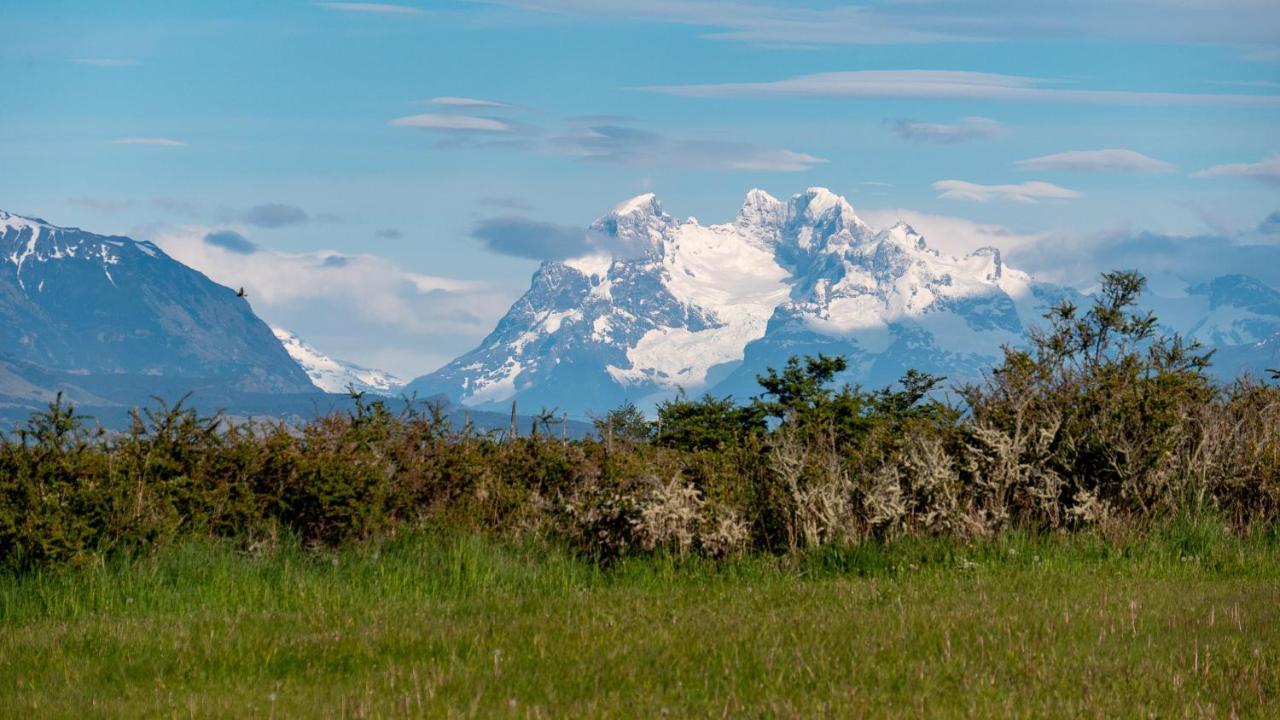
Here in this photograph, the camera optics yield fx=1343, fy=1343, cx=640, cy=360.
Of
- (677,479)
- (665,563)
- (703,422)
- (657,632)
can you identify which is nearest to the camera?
(657,632)

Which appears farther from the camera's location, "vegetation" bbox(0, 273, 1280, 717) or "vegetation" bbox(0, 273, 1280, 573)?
"vegetation" bbox(0, 273, 1280, 573)

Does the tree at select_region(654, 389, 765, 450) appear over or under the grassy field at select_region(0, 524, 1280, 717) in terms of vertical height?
over

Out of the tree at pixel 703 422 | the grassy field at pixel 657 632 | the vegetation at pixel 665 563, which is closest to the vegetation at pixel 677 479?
the vegetation at pixel 665 563

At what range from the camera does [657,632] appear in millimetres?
9625

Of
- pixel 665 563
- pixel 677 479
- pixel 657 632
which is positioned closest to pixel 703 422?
pixel 677 479

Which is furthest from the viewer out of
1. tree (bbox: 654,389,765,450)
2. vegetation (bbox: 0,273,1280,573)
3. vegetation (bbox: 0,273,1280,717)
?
tree (bbox: 654,389,765,450)

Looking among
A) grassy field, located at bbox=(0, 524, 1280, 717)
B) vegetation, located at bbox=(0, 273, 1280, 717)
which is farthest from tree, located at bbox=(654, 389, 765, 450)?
grassy field, located at bbox=(0, 524, 1280, 717)

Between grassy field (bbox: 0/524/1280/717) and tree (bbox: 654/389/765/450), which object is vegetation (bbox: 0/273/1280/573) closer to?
grassy field (bbox: 0/524/1280/717)

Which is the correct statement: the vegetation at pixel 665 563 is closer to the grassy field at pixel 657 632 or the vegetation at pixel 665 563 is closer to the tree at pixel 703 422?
the grassy field at pixel 657 632

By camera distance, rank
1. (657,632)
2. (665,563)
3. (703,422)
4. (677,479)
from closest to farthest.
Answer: (657,632) < (665,563) < (677,479) < (703,422)

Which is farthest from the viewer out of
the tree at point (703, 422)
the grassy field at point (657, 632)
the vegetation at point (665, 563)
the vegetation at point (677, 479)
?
the tree at point (703, 422)

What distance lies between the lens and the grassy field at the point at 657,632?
26.0ft

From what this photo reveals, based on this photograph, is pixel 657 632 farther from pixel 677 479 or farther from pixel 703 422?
pixel 703 422

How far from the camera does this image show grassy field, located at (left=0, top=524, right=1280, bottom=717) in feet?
26.0
